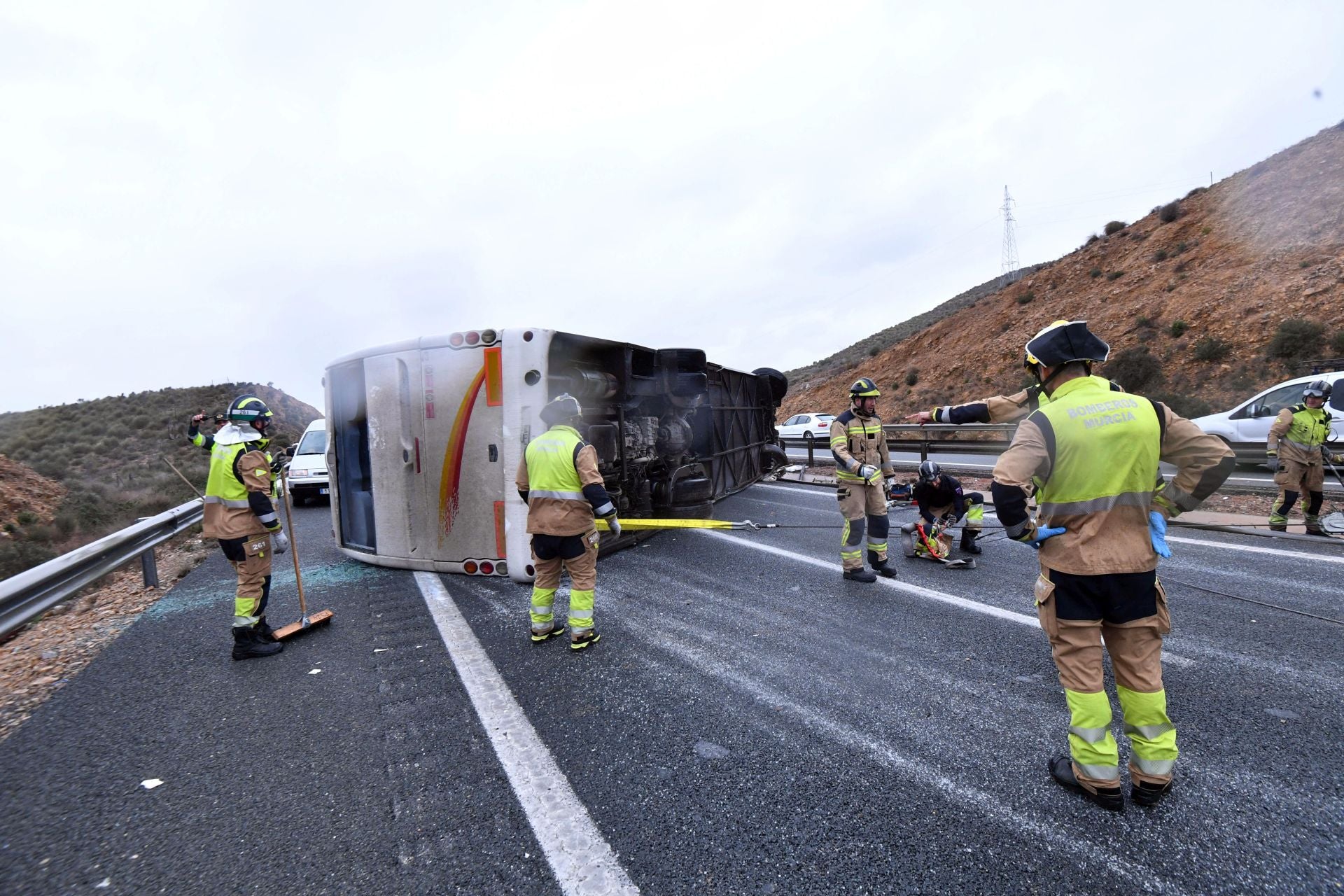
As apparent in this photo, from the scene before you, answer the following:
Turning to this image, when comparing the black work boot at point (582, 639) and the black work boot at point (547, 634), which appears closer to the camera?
the black work boot at point (582, 639)

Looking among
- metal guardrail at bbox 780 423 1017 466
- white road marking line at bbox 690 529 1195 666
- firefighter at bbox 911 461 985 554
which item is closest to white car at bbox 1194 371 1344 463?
metal guardrail at bbox 780 423 1017 466

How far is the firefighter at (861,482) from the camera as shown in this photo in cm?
549

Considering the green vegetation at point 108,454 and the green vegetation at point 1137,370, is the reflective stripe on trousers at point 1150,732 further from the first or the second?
the green vegetation at point 1137,370

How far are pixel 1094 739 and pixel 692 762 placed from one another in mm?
1626

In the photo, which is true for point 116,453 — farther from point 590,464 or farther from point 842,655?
point 842,655

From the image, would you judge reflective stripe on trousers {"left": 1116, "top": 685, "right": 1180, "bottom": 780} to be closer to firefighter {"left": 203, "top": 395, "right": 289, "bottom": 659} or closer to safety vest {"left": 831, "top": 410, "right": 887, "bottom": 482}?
safety vest {"left": 831, "top": 410, "right": 887, "bottom": 482}

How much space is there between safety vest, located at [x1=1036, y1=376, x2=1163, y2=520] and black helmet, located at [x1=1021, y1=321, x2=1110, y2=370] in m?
0.18

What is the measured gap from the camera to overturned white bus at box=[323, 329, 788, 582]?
5.38 metres

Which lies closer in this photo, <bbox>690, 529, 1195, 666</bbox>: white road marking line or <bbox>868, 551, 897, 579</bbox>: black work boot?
<bbox>690, 529, 1195, 666</bbox>: white road marking line

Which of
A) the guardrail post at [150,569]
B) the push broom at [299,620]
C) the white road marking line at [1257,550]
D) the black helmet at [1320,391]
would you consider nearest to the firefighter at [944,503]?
the white road marking line at [1257,550]

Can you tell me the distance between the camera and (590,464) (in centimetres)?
429

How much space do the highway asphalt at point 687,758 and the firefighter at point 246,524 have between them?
0.23m

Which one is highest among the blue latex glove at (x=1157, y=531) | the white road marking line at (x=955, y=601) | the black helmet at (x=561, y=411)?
the black helmet at (x=561, y=411)

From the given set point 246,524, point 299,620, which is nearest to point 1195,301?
point 299,620
